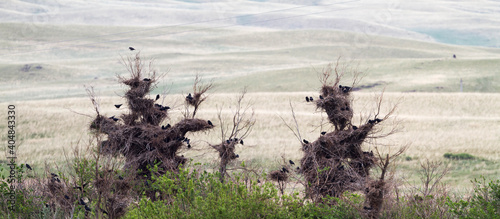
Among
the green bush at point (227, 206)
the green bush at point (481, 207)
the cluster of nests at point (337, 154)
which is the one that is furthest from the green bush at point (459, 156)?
the green bush at point (227, 206)

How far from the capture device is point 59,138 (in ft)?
116

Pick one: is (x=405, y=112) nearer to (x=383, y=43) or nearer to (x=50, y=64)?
(x=50, y=64)

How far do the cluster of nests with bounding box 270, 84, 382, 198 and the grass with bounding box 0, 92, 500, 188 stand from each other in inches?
115

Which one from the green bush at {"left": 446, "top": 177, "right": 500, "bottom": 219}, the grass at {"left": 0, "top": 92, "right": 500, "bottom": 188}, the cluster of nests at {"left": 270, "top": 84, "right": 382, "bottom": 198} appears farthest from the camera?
the grass at {"left": 0, "top": 92, "right": 500, "bottom": 188}

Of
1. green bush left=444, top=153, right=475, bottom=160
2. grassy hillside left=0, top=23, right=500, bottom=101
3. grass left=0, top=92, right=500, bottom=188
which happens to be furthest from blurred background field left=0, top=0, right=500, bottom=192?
green bush left=444, top=153, right=475, bottom=160

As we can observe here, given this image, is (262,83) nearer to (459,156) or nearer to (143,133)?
(459,156)

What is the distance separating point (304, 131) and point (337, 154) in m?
22.0

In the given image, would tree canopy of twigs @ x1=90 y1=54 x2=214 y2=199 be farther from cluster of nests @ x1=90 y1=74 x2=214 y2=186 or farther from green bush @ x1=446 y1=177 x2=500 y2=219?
green bush @ x1=446 y1=177 x2=500 y2=219

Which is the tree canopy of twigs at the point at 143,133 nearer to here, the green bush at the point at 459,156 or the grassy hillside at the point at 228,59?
the green bush at the point at 459,156

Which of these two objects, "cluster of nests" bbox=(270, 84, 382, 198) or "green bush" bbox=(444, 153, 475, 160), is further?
"green bush" bbox=(444, 153, 475, 160)

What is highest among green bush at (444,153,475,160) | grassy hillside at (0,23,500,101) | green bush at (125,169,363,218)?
grassy hillside at (0,23,500,101)

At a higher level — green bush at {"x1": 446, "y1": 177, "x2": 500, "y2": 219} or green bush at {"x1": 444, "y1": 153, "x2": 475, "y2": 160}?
green bush at {"x1": 446, "y1": 177, "x2": 500, "y2": 219}

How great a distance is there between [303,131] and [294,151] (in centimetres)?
696

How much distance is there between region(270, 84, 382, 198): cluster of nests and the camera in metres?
14.2
